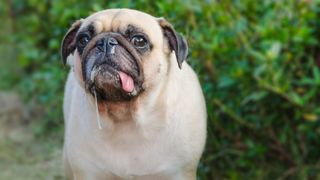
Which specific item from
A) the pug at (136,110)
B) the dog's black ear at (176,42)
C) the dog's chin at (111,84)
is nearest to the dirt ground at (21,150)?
the pug at (136,110)

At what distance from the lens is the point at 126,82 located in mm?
3898

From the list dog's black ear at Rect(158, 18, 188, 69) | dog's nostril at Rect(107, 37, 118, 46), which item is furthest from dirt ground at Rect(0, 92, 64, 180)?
dog's nostril at Rect(107, 37, 118, 46)

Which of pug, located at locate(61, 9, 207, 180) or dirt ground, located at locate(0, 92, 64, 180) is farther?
dirt ground, located at locate(0, 92, 64, 180)

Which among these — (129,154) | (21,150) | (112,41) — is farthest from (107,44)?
(21,150)

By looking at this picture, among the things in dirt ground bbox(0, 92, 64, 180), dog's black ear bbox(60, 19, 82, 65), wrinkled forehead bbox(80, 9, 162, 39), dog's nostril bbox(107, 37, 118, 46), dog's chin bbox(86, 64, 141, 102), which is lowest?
dirt ground bbox(0, 92, 64, 180)

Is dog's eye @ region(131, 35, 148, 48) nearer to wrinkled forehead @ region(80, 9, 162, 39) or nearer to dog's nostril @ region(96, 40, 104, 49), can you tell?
wrinkled forehead @ region(80, 9, 162, 39)

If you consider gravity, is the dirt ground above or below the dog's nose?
below

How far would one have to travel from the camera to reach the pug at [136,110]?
156 inches

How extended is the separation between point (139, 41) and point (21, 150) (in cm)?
244

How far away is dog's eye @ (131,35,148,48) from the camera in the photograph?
3.95 m

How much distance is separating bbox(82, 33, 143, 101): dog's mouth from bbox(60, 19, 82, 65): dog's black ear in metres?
0.27

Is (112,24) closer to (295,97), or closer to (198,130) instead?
(198,130)

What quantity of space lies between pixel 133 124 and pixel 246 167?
149 centimetres

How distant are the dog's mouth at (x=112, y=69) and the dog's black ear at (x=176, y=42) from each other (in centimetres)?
21
